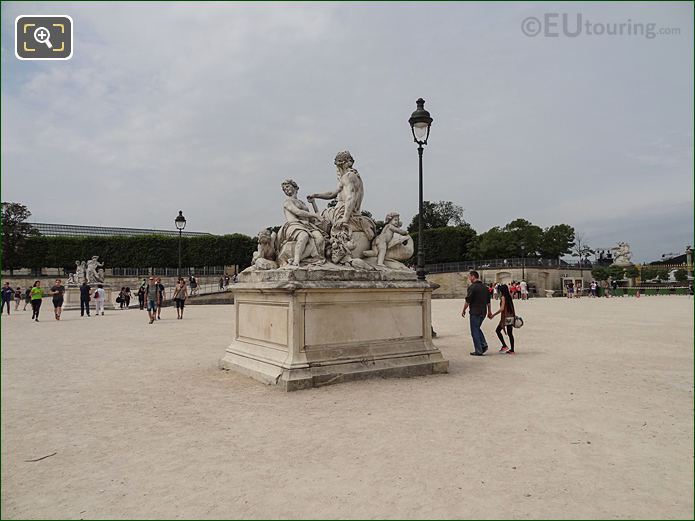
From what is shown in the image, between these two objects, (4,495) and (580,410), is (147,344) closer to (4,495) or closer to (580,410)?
(4,495)

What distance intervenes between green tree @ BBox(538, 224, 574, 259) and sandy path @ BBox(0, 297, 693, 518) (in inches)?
2222

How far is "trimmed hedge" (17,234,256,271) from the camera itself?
48625 mm

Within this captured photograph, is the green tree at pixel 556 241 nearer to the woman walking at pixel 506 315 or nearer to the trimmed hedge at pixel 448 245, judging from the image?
the trimmed hedge at pixel 448 245

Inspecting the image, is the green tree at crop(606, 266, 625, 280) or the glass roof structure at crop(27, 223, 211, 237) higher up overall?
the glass roof structure at crop(27, 223, 211, 237)

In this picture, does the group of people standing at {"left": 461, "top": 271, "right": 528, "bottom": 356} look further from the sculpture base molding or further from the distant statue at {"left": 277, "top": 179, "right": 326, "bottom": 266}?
the distant statue at {"left": 277, "top": 179, "right": 326, "bottom": 266}

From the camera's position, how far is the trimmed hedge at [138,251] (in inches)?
1914

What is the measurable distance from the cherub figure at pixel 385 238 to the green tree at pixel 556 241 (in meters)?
56.7

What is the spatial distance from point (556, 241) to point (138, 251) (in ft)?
154

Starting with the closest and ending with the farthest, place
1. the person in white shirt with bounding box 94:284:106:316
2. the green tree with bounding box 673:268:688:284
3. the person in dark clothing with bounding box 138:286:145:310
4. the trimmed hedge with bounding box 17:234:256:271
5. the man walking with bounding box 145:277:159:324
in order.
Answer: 1. the man walking with bounding box 145:277:159:324
2. the person in white shirt with bounding box 94:284:106:316
3. the person in dark clothing with bounding box 138:286:145:310
4. the green tree with bounding box 673:268:688:284
5. the trimmed hedge with bounding box 17:234:256:271

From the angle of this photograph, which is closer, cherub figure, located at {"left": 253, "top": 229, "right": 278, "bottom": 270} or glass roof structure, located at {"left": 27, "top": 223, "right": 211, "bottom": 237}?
cherub figure, located at {"left": 253, "top": 229, "right": 278, "bottom": 270}

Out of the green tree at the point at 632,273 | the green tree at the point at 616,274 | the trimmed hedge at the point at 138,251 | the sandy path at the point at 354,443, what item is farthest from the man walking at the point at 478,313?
the green tree at the point at 632,273

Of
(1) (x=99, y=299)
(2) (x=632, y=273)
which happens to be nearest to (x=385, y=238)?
(1) (x=99, y=299)

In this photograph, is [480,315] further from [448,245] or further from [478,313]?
[448,245]

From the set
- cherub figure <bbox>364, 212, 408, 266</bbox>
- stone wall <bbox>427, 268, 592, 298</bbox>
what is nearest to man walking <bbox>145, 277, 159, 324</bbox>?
cherub figure <bbox>364, 212, 408, 266</bbox>
